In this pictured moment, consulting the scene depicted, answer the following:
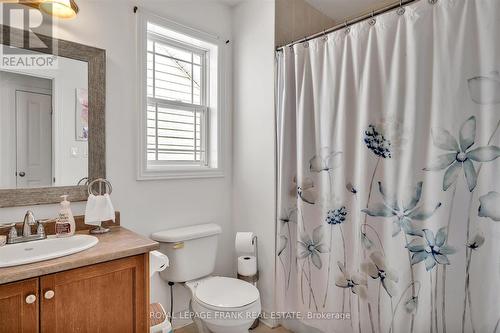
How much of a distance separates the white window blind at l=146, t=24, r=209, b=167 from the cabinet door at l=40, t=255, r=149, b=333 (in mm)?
948

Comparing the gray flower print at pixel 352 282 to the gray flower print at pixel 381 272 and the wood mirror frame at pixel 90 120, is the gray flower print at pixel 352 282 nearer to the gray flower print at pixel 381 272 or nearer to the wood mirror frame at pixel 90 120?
the gray flower print at pixel 381 272

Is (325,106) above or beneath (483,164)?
above

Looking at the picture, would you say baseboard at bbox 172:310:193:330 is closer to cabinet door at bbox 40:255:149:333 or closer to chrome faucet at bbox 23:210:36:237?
cabinet door at bbox 40:255:149:333

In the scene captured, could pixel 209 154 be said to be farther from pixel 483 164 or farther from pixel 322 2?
pixel 483 164

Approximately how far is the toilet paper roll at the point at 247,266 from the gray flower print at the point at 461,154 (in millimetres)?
1358

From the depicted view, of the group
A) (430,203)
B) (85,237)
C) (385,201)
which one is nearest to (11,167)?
(85,237)

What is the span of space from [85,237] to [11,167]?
0.54m

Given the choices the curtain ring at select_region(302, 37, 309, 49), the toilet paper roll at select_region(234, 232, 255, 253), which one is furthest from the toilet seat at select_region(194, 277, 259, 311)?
the curtain ring at select_region(302, 37, 309, 49)

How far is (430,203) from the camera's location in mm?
1433

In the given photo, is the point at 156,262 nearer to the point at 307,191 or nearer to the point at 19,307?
the point at 19,307

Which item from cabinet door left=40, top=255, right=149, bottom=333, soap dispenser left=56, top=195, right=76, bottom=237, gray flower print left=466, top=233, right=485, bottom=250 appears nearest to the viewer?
cabinet door left=40, top=255, right=149, bottom=333

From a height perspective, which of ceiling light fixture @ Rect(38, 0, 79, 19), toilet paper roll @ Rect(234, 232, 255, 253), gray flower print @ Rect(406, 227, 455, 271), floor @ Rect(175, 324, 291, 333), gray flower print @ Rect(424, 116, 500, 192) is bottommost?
floor @ Rect(175, 324, 291, 333)

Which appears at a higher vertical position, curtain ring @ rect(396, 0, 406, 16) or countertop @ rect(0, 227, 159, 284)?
curtain ring @ rect(396, 0, 406, 16)

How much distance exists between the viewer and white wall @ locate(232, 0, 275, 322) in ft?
7.23
